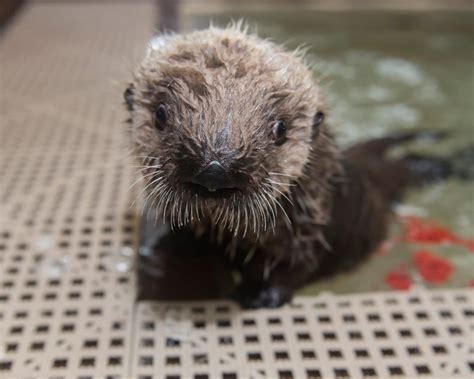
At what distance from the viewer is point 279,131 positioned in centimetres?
142

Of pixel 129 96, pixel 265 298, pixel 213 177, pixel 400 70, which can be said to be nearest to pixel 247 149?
pixel 213 177

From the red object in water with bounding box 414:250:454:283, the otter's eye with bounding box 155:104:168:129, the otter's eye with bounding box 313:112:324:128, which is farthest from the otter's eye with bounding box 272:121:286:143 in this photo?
the red object in water with bounding box 414:250:454:283

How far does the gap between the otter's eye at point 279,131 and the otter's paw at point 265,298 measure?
1.89 feet

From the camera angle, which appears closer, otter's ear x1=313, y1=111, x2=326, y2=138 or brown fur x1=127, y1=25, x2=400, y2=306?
brown fur x1=127, y1=25, x2=400, y2=306

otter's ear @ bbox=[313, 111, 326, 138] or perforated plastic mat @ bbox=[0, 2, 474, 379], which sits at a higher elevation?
otter's ear @ bbox=[313, 111, 326, 138]

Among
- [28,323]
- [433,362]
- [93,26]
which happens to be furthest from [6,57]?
[433,362]

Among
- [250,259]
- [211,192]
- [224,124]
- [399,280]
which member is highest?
[224,124]

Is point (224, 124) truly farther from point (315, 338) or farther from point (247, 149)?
point (315, 338)

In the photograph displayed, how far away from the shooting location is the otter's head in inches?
50.1

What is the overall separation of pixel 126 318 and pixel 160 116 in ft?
2.31

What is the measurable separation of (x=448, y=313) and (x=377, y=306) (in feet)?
0.76

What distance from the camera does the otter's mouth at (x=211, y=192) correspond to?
1.29 meters

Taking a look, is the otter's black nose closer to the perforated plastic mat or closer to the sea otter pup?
the sea otter pup

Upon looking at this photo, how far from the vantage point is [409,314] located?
1.77 m
